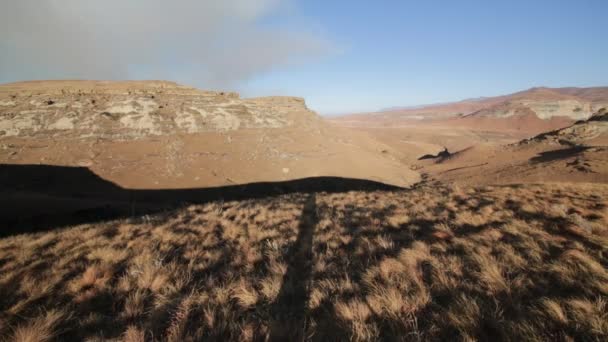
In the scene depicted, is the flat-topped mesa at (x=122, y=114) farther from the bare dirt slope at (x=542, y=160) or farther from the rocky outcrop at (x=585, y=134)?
the rocky outcrop at (x=585, y=134)

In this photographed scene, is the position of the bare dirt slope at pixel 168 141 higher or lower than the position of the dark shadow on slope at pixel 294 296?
higher

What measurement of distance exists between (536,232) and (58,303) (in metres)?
7.89

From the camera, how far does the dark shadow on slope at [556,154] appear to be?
80.2ft

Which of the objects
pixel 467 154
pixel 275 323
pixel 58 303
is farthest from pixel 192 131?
pixel 467 154

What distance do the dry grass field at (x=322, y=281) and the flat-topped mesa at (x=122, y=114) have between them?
20.2 metres

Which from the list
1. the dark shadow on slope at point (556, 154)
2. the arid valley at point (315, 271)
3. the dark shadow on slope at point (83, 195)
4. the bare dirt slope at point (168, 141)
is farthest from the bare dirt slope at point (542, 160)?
the arid valley at point (315, 271)

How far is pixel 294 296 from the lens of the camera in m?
3.45

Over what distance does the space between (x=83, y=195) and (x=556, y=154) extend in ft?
136

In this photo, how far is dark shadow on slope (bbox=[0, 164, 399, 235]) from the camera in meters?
11.7

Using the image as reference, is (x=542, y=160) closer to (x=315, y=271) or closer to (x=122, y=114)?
(x=315, y=271)

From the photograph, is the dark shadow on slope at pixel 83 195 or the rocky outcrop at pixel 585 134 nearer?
the dark shadow on slope at pixel 83 195

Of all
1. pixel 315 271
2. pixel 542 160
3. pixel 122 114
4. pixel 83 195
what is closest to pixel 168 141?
pixel 122 114

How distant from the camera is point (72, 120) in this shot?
73.1ft

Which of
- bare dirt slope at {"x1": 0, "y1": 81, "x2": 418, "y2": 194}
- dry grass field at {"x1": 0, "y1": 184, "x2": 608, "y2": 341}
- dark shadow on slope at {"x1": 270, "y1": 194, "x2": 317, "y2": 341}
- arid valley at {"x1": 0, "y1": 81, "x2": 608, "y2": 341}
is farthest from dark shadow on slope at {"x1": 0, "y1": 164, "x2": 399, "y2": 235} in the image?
dark shadow on slope at {"x1": 270, "y1": 194, "x2": 317, "y2": 341}
